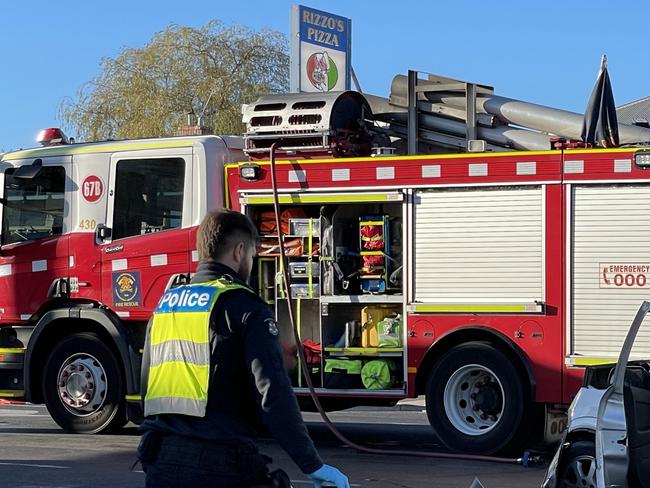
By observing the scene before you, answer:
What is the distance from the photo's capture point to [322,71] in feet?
62.5

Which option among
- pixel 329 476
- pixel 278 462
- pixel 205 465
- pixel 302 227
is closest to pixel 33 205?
pixel 302 227

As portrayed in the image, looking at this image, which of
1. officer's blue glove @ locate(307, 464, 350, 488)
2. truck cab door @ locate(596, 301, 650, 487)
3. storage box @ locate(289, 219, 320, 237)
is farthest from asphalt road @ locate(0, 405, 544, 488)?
officer's blue glove @ locate(307, 464, 350, 488)

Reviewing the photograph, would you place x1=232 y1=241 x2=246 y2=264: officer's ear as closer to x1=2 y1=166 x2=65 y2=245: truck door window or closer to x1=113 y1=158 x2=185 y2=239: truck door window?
x1=113 y1=158 x2=185 y2=239: truck door window

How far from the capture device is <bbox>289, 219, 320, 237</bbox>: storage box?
35.6ft

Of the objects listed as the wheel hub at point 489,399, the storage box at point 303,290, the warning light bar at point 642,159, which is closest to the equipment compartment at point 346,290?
the storage box at point 303,290

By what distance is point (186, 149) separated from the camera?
1123cm

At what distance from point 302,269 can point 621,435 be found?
15.5 ft

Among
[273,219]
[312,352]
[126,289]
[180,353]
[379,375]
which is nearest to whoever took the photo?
[180,353]

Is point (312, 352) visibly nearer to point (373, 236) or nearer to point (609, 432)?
point (373, 236)

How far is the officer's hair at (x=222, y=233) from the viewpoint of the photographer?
4.14 meters

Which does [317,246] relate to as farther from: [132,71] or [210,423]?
[132,71]

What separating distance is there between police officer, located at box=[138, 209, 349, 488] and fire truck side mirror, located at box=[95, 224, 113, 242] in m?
7.40

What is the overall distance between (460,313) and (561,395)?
1.16m

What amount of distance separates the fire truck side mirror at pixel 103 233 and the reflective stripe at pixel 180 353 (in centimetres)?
737
